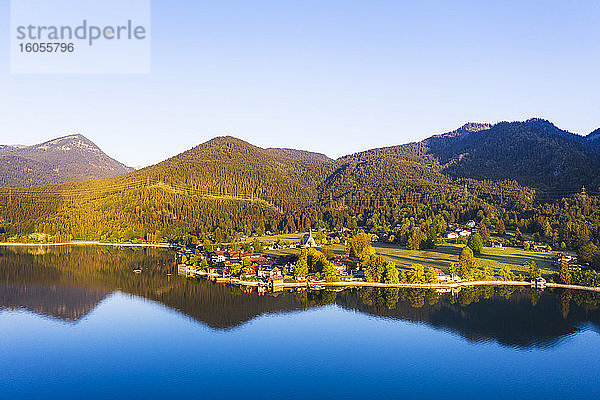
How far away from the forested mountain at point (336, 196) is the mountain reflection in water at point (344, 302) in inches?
762

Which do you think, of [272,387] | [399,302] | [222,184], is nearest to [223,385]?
[272,387]

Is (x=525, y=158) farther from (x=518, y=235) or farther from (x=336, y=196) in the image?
(x=518, y=235)

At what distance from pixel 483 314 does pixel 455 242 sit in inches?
1071

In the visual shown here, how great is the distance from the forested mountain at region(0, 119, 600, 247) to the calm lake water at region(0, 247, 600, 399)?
2459cm

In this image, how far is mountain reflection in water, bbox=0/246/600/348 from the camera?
104 ft

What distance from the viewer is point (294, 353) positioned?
26953mm

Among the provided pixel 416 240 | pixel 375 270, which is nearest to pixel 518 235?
pixel 416 240

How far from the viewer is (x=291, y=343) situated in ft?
93.4

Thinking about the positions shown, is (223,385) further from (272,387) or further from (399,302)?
(399,302)

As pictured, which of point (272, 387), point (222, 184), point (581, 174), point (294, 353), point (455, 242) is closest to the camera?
point (272, 387)

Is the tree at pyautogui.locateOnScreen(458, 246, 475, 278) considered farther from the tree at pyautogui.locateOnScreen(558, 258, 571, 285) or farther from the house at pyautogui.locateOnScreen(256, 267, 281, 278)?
the house at pyautogui.locateOnScreen(256, 267, 281, 278)

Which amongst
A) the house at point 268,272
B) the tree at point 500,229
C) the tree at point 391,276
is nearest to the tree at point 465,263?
the tree at point 391,276

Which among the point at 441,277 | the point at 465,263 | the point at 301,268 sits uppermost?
the point at 465,263

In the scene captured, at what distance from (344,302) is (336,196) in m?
78.3
